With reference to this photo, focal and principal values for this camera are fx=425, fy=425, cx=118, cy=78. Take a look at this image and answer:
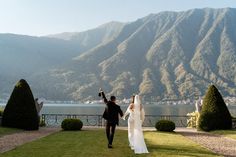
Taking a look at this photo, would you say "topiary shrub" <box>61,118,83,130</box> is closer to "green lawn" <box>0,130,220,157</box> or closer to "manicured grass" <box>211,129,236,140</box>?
"green lawn" <box>0,130,220,157</box>

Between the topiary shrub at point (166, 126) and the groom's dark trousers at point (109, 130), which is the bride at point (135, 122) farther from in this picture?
the topiary shrub at point (166, 126)

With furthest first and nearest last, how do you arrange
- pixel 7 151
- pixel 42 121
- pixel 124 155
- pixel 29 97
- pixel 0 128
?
pixel 42 121, pixel 29 97, pixel 0 128, pixel 7 151, pixel 124 155

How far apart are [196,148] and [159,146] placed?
1.74 metres

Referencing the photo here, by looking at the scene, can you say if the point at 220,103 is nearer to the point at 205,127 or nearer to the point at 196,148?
the point at 205,127

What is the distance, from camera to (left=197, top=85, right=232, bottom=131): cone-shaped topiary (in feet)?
Result: 107

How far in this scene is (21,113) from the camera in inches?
1240

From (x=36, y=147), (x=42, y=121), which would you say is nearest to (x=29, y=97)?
(x=42, y=121)

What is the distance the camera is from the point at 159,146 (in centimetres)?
2036

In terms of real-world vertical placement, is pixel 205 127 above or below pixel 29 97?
below

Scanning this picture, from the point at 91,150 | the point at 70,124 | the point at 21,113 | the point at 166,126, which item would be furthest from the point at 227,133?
the point at 21,113

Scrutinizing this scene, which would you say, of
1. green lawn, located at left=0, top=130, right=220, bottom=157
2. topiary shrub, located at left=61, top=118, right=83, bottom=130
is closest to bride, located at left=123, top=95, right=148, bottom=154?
green lawn, located at left=0, top=130, right=220, bottom=157

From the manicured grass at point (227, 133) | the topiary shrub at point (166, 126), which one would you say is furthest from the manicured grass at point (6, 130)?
the manicured grass at point (227, 133)

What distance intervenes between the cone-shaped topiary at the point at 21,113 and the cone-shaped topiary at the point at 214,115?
1291cm

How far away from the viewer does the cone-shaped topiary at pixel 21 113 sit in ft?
103
